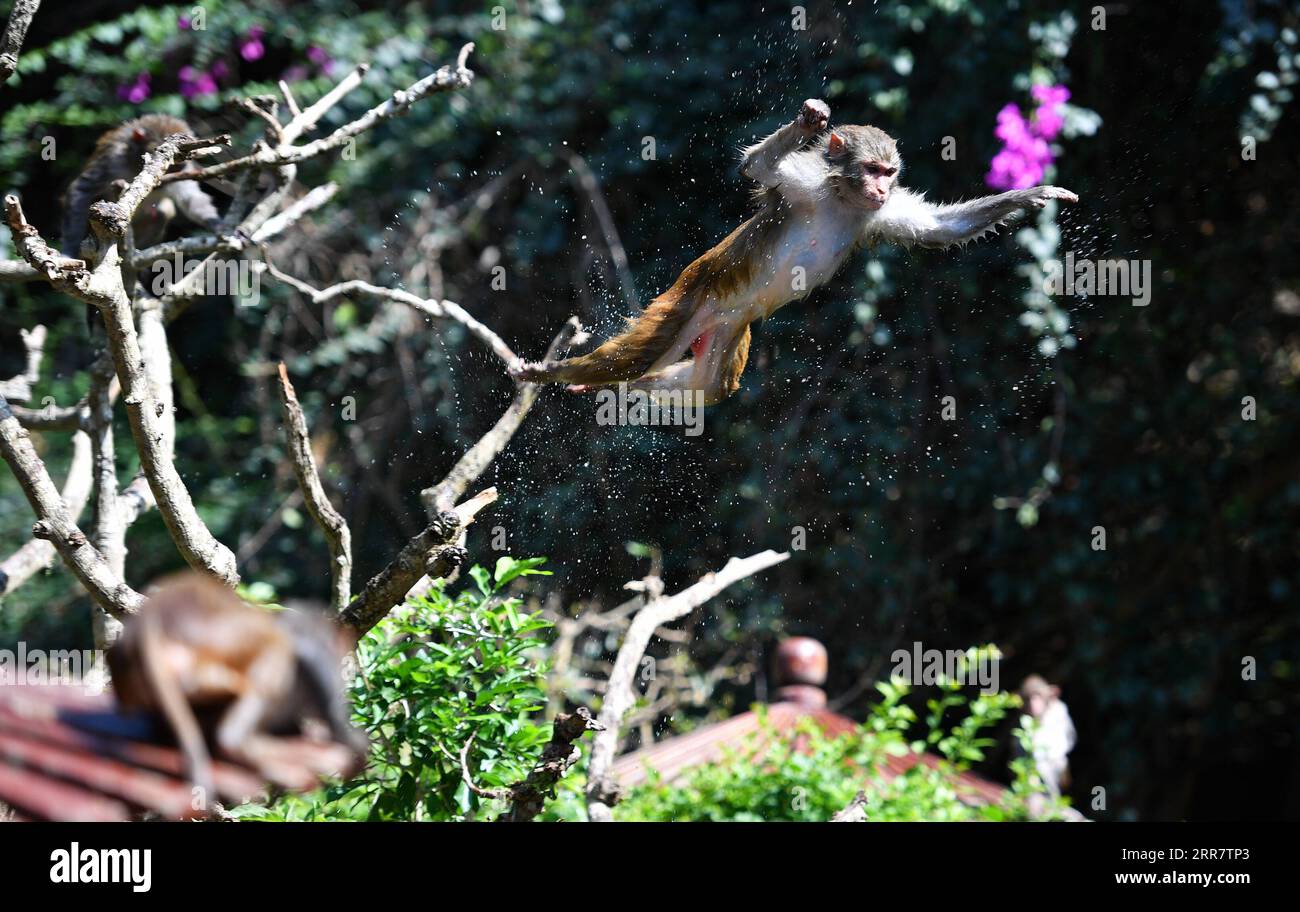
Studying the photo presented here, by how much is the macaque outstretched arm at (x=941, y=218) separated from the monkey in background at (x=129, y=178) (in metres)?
2.91

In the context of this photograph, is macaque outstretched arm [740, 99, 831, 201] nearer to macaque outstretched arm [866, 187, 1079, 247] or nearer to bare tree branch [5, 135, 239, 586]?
macaque outstretched arm [866, 187, 1079, 247]

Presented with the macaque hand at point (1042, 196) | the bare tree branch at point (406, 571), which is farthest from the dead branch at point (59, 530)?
the macaque hand at point (1042, 196)

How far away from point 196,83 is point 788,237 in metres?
5.23

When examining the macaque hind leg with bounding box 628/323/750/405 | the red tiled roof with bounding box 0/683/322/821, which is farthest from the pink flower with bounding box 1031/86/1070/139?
the red tiled roof with bounding box 0/683/322/821

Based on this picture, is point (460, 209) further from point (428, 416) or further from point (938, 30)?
point (938, 30)

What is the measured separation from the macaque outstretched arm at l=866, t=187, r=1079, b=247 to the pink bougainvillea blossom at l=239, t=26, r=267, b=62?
16.4 ft

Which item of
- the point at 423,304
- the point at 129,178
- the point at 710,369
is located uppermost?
the point at 129,178

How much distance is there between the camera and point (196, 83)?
834 cm

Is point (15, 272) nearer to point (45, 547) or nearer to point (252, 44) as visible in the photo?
point (45, 547)

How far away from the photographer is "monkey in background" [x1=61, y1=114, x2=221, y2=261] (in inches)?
227

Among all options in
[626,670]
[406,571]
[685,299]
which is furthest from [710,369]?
[406,571]

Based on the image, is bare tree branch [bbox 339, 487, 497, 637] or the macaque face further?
the macaque face

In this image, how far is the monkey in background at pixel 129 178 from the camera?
577 centimetres

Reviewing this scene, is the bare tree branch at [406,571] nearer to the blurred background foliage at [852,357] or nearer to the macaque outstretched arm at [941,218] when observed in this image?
the macaque outstretched arm at [941,218]
